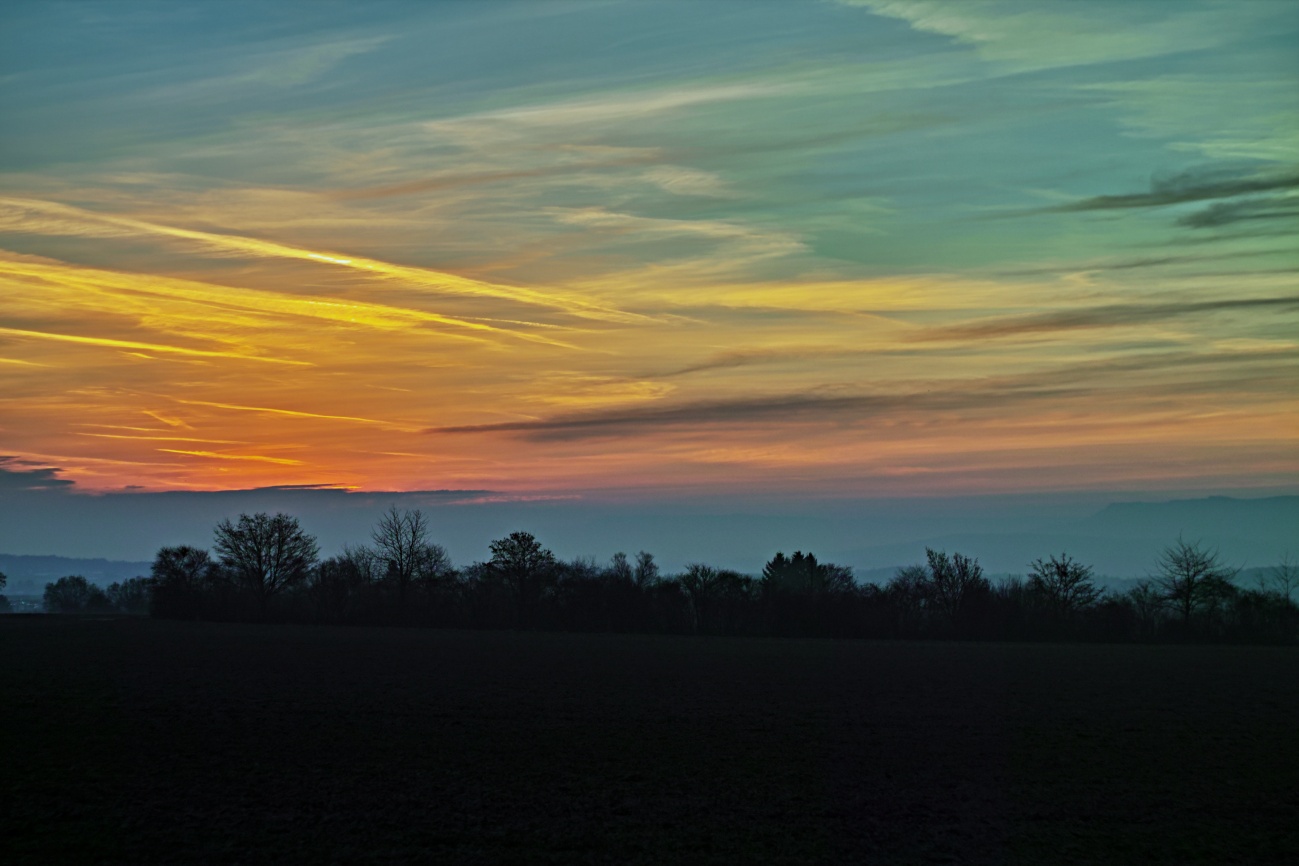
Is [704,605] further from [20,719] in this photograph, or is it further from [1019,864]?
[1019,864]

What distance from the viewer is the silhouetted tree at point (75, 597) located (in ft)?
580

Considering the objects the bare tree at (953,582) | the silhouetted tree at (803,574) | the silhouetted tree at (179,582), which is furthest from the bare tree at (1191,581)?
the silhouetted tree at (179,582)

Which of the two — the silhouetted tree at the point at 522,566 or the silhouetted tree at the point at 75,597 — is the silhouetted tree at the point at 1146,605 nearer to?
the silhouetted tree at the point at 522,566

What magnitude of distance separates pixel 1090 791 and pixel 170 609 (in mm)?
105048

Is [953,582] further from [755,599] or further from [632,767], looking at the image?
[632,767]

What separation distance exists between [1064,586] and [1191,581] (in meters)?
10.9

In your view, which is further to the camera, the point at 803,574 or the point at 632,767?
the point at 803,574

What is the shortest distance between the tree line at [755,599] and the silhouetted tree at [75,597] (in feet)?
245

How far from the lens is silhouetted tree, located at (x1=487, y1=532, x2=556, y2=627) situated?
10119 cm

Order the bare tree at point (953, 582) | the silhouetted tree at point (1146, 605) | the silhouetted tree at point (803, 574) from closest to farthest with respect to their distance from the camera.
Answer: the silhouetted tree at point (1146, 605)
the bare tree at point (953, 582)
the silhouetted tree at point (803, 574)

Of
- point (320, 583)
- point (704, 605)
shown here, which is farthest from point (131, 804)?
point (320, 583)

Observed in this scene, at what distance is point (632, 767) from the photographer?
23.2 meters

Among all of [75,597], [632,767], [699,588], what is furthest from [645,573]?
[75,597]

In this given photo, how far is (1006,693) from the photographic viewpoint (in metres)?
39.4
